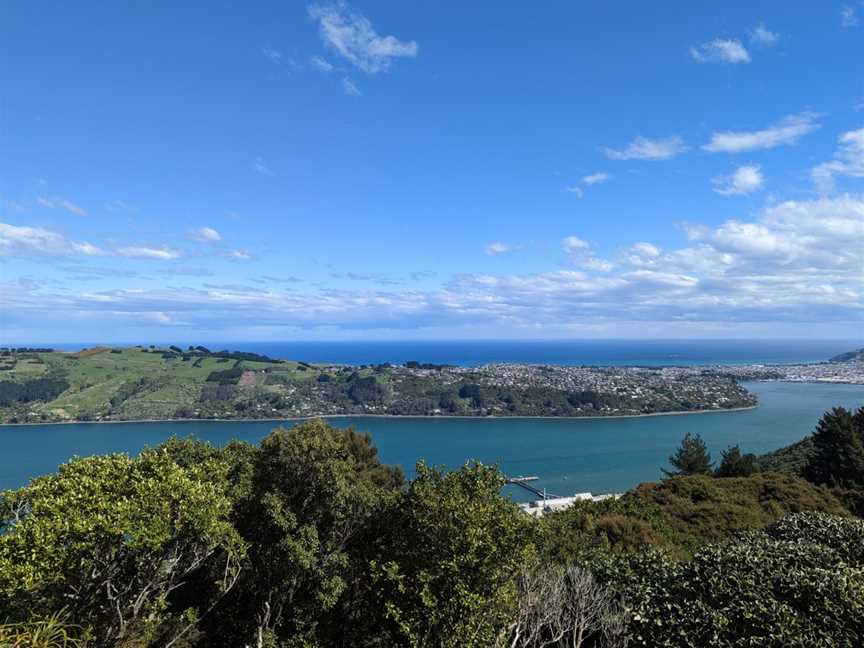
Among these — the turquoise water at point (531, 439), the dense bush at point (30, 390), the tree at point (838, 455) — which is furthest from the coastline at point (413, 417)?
the tree at point (838, 455)

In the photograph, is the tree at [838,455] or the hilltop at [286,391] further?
the hilltop at [286,391]

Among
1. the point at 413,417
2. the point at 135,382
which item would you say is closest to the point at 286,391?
the point at 413,417

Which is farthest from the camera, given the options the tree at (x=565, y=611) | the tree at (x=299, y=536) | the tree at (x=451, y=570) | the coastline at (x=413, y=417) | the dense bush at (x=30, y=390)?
the dense bush at (x=30, y=390)

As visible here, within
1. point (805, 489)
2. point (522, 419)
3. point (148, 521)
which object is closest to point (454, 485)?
point (148, 521)

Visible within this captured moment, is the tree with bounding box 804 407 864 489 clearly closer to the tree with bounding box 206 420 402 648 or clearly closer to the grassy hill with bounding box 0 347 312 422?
the tree with bounding box 206 420 402 648

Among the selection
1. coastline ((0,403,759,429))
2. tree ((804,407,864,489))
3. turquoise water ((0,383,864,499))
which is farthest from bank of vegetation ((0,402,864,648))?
coastline ((0,403,759,429))

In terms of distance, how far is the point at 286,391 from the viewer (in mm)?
109188

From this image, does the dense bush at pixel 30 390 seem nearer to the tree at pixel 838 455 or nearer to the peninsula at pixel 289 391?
the peninsula at pixel 289 391

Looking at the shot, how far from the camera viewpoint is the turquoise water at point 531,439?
189ft

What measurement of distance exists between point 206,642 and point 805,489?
894 inches

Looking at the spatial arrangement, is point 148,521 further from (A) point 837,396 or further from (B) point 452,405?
(A) point 837,396

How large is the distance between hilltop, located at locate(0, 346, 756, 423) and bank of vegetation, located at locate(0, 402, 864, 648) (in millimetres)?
87826

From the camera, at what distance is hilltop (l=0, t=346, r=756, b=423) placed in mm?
94312

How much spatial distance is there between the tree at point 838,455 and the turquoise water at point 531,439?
71.3 feet
